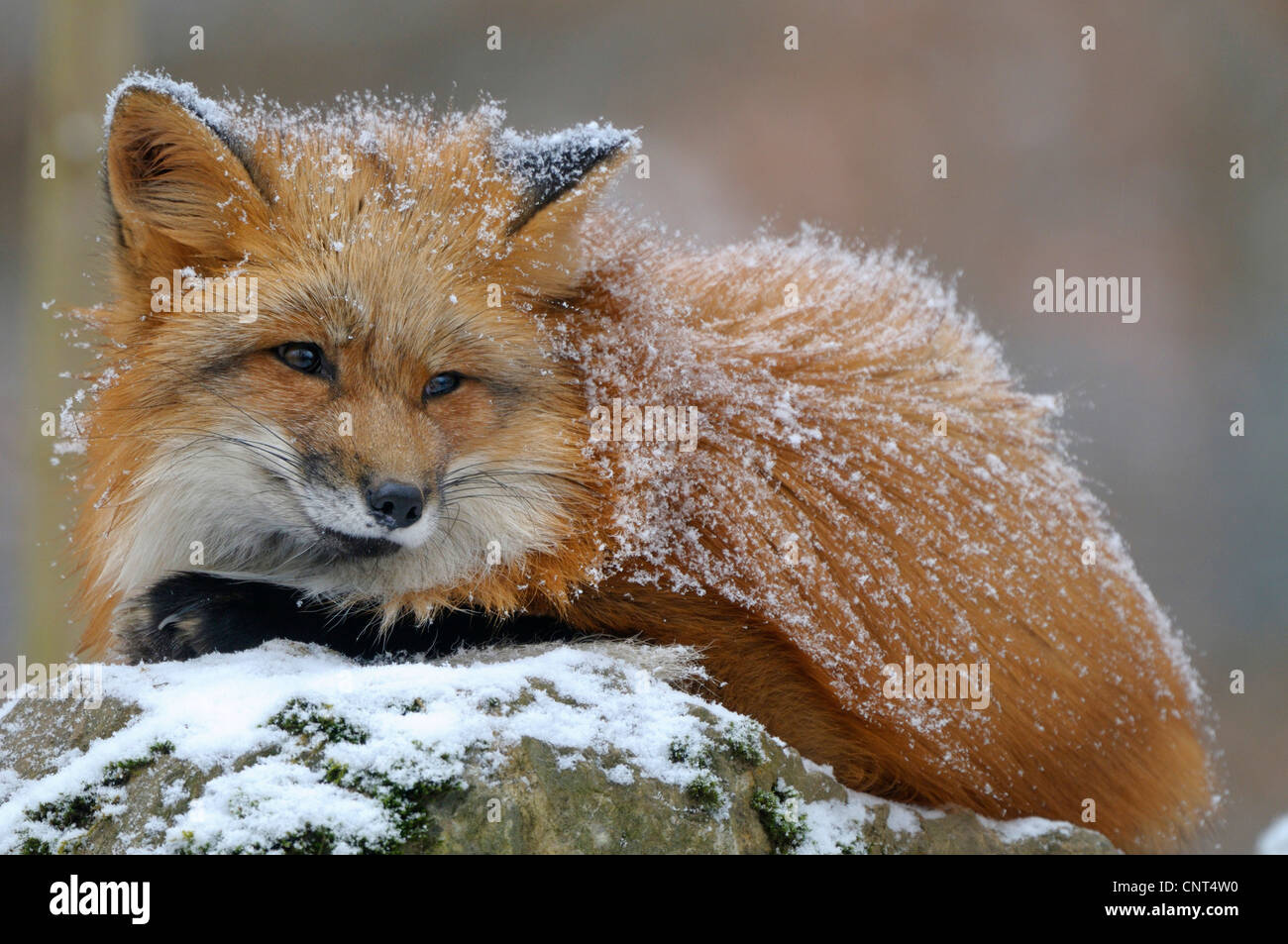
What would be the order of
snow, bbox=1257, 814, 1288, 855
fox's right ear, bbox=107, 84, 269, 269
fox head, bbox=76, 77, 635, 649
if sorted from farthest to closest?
snow, bbox=1257, 814, 1288, 855 < fox's right ear, bbox=107, 84, 269, 269 < fox head, bbox=76, 77, 635, 649

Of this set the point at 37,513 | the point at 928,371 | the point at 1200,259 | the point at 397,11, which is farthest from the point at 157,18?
the point at 1200,259

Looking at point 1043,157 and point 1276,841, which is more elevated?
point 1043,157

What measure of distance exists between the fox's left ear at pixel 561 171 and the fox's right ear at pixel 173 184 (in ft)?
2.16

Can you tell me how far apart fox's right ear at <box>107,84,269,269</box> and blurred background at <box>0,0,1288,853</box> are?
4.95 metres

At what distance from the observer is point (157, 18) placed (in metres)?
6.77

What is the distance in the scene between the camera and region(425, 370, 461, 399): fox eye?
8.75 feet

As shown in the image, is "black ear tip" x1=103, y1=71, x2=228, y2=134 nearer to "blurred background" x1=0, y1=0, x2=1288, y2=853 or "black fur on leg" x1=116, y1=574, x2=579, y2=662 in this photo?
"black fur on leg" x1=116, y1=574, x2=579, y2=662

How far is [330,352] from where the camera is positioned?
2.58 metres

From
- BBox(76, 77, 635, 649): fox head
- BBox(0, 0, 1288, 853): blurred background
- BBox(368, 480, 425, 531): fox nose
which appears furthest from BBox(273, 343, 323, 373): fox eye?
BBox(0, 0, 1288, 853): blurred background

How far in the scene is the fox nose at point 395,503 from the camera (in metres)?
2.44

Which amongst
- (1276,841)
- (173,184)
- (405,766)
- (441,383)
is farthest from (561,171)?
(1276,841)

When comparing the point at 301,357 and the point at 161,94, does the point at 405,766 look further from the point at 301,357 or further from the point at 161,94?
the point at 161,94

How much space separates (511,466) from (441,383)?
27cm
